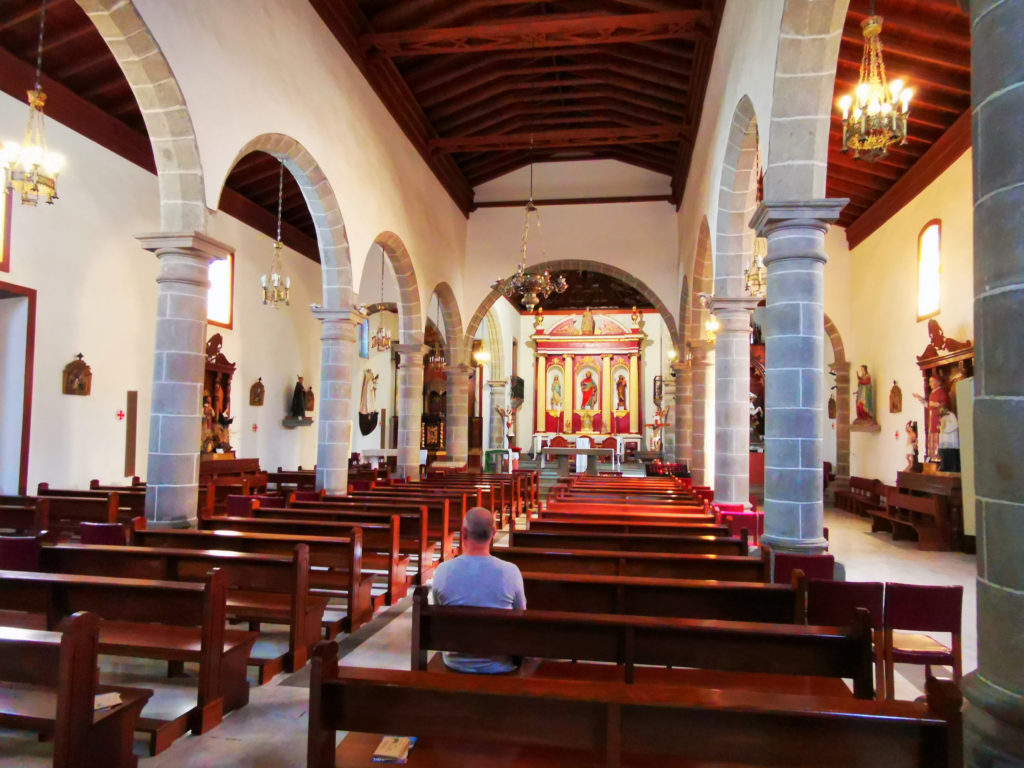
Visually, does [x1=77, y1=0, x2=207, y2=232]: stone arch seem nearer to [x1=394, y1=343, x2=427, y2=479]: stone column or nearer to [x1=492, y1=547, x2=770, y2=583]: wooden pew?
[x1=492, y1=547, x2=770, y2=583]: wooden pew

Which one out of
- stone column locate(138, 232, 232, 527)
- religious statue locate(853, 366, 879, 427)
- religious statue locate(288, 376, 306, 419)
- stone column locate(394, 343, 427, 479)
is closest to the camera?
stone column locate(138, 232, 232, 527)

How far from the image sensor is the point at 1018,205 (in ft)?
7.76

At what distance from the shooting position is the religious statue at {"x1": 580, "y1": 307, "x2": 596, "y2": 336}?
26.8 m

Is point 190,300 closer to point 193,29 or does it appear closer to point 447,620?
point 193,29

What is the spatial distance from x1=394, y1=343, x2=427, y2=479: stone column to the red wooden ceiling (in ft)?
28.1

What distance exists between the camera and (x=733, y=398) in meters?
10.1

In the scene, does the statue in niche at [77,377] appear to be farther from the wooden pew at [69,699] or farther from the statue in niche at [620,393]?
the statue in niche at [620,393]

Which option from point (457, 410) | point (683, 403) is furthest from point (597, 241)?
point (457, 410)

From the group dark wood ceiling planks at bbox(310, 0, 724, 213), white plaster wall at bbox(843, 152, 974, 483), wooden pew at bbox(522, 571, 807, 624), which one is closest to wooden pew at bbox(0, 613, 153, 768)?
wooden pew at bbox(522, 571, 807, 624)

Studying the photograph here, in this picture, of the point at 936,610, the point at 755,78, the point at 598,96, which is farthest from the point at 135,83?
the point at 598,96

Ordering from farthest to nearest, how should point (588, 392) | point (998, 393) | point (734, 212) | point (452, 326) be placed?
point (588, 392)
point (452, 326)
point (734, 212)
point (998, 393)

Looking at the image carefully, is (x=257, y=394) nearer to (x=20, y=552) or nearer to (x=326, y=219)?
(x=326, y=219)

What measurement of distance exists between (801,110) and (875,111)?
0.58 meters

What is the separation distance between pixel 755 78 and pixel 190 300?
5.90m
